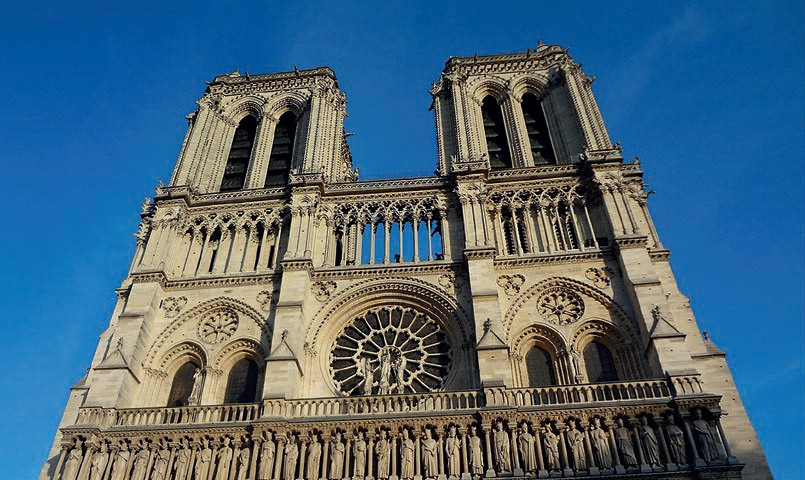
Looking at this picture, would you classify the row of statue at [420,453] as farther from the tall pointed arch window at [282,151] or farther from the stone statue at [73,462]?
the tall pointed arch window at [282,151]

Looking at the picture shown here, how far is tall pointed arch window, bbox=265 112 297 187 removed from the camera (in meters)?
26.7

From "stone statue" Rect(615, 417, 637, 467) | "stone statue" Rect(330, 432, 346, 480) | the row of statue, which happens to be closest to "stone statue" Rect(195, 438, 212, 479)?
the row of statue

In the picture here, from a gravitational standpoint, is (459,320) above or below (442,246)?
below

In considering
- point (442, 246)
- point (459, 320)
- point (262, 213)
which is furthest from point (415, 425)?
point (262, 213)

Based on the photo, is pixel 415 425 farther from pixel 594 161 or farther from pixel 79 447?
pixel 594 161

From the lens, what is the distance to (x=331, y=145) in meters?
26.7

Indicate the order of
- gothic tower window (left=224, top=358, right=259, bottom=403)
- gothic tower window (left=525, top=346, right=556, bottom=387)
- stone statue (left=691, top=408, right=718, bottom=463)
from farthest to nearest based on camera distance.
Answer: gothic tower window (left=224, top=358, right=259, bottom=403) < gothic tower window (left=525, top=346, right=556, bottom=387) < stone statue (left=691, top=408, right=718, bottom=463)

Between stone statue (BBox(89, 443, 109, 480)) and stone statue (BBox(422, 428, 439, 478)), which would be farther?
stone statue (BBox(89, 443, 109, 480))

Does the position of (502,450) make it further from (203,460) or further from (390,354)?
(203,460)

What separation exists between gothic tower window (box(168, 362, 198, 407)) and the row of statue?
2658 millimetres

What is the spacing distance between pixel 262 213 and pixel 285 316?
538 cm

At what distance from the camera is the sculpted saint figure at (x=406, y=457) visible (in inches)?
619

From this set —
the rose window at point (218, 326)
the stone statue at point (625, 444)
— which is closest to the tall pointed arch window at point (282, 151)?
the rose window at point (218, 326)

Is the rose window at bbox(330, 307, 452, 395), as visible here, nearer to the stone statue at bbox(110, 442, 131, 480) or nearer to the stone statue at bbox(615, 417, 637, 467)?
the stone statue at bbox(615, 417, 637, 467)
